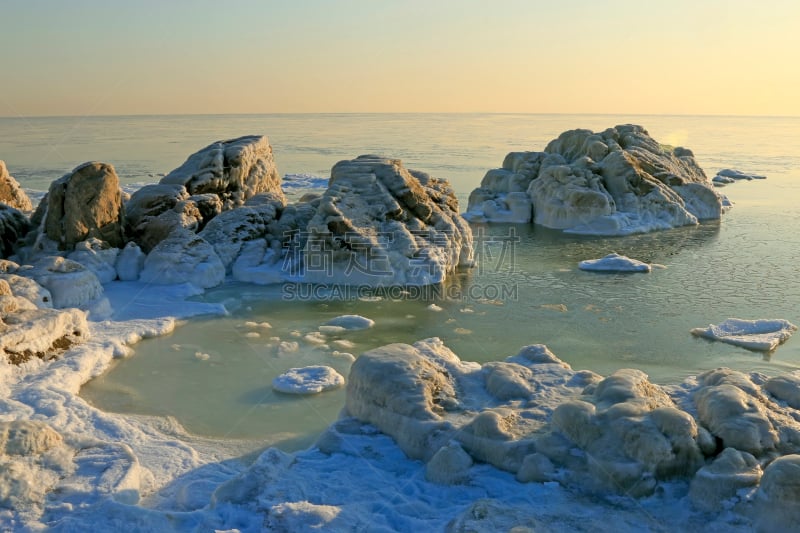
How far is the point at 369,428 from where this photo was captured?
631 centimetres

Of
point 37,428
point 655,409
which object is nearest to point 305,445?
point 37,428

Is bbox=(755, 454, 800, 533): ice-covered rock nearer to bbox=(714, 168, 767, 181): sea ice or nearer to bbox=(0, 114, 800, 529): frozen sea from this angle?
bbox=(0, 114, 800, 529): frozen sea

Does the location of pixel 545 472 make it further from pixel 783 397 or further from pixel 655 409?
pixel 783 397

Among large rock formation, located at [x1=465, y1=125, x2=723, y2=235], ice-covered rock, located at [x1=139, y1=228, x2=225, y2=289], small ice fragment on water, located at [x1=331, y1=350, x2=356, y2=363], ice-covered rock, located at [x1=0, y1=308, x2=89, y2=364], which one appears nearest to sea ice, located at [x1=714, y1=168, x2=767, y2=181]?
large rock formation, located at [x1=465, y1=125, x2=723, y2=235]

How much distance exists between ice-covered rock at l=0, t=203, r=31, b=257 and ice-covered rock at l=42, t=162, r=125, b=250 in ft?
2.30

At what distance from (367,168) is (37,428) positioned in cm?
961

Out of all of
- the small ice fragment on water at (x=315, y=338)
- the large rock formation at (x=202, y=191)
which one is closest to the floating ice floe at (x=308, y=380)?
the small ice fragment on water at (x=315, y=338)

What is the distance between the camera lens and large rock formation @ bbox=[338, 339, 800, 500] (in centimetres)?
499

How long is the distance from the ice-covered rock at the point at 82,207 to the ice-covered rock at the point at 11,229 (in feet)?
2.30

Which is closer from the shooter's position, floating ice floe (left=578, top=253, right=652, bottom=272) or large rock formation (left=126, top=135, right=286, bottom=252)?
large rock formation (left=126, top=135, right=286, bottom=252)

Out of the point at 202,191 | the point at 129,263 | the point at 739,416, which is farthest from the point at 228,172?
the point at 739,416

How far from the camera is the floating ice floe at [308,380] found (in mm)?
7945

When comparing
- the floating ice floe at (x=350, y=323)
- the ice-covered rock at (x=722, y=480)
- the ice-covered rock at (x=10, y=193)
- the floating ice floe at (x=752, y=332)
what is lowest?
the floating ice floe at (x=350, y=323)

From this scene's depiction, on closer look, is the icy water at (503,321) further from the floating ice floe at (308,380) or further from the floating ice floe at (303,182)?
the floating ice floe at (303,182)
